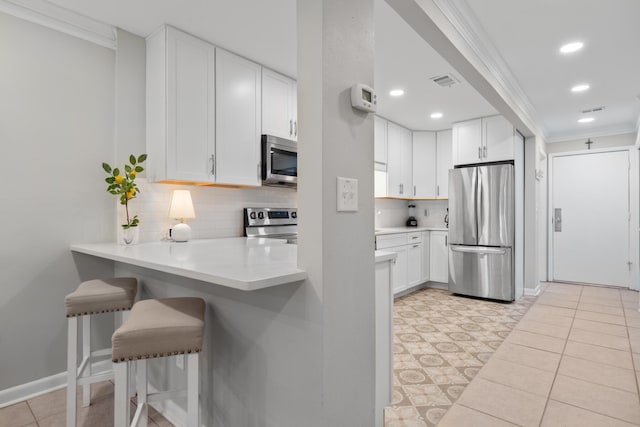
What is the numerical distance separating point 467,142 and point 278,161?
2.88 m

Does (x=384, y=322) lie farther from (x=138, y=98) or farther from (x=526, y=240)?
(x=526, y=240)

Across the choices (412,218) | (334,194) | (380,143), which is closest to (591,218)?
(412,218)

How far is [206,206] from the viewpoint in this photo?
2.95m

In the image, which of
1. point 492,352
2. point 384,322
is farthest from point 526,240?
point 384,322

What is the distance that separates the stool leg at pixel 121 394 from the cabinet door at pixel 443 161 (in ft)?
15.9

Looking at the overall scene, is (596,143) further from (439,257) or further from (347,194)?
(347,194)

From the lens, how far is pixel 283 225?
3.47 meters

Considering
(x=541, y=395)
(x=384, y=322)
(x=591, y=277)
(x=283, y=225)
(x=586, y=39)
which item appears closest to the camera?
(x=384, y=322)

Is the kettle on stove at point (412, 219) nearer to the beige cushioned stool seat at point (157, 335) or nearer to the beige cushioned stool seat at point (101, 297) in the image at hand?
Answer: the beige cushioned stool seat at point (101, 297)

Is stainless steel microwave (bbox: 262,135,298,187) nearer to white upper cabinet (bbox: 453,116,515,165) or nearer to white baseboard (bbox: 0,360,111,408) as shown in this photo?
white baseboard (bbox: 0,360,111,408)

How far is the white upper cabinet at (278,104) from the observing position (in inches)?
120

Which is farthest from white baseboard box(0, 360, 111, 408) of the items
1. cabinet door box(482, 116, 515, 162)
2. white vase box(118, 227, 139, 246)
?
cabinet door box(482, 116, 515, 162)

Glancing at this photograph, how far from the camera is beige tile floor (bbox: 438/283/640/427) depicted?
1.89 metres

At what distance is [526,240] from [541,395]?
300 centimetres
